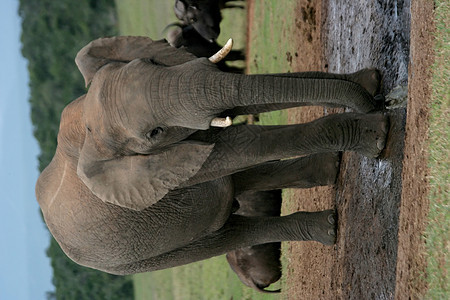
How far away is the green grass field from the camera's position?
181cm

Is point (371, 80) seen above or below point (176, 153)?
above

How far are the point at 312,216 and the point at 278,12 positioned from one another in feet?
9.42

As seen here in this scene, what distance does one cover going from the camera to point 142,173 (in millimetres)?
2354

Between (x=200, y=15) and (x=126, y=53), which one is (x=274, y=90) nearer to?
(x=126, y=53)

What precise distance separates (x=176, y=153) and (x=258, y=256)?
2538 mm

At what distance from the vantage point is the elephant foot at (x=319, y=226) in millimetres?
3416

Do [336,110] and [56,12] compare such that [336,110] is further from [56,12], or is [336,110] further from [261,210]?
[56,12]

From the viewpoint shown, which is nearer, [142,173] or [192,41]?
[142,173]

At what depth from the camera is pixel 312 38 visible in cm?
450

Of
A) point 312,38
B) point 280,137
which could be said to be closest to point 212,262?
point 312,38

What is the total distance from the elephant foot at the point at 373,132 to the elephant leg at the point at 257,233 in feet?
2.59

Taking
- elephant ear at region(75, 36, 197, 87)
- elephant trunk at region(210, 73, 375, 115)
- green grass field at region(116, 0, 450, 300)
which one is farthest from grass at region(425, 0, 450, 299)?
elephant ear at region(75, 36, 197, 87)

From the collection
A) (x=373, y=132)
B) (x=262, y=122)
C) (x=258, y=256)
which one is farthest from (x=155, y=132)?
(x=262, y=122)

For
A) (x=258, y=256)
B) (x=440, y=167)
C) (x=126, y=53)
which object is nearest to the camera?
(x=440, y=167)
